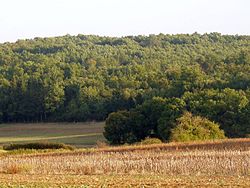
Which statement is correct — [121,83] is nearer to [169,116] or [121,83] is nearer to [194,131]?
[169,116]

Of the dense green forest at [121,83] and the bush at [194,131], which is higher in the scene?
the dense green forest at [121,83]

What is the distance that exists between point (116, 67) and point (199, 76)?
4166 cm

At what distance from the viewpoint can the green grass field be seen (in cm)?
9256

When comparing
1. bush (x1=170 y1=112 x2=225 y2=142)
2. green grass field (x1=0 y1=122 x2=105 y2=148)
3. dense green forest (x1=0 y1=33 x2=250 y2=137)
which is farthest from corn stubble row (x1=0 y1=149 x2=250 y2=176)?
green grass field (x1=0 y1=122 x2=105 y2=148)

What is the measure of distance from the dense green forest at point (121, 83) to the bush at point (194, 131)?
10.6m

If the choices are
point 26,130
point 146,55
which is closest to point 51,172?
point 26,130

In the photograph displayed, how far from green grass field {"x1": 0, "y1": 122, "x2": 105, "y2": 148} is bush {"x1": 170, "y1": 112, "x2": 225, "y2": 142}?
2149 cm

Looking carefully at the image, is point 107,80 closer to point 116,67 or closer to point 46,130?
point 116,67

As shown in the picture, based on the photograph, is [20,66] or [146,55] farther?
[146,55]

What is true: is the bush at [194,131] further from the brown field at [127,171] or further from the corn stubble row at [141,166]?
the corn stubble row at [141,166]

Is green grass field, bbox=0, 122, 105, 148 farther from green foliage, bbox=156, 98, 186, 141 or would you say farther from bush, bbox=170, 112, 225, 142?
bush, bbox=170, 112, 225, 142

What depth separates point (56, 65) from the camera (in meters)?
139

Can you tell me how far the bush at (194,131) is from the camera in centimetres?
6391

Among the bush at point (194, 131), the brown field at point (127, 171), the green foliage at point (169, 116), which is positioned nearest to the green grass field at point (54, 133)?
the green foliage at point (169, 116)
